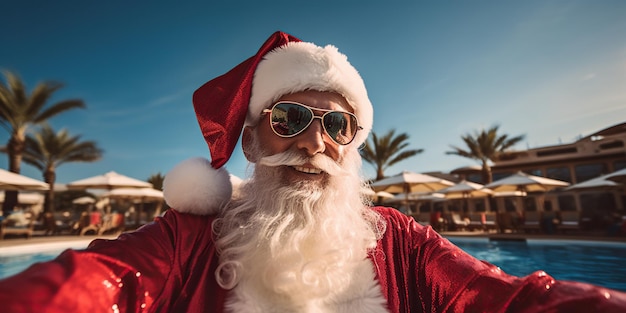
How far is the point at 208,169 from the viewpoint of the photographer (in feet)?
5.12

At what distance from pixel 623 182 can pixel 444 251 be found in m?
17.5

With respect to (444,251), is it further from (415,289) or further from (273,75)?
(273,75)

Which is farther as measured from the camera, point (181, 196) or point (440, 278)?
point (181, 196)

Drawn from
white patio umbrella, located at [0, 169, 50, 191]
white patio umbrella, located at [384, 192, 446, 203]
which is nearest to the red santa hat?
white patio umbrella, located at [0, 169, 50, 191]

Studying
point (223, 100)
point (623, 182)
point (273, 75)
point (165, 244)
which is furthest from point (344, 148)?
point (623, 182)

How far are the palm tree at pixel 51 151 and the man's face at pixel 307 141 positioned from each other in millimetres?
21290

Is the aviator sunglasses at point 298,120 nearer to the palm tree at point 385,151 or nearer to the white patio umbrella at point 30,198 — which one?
the palm tree at point 385,151

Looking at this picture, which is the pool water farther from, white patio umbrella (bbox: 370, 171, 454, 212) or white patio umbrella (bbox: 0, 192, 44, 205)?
white patio umbrella (bbox: 0, 192, 44, 205)

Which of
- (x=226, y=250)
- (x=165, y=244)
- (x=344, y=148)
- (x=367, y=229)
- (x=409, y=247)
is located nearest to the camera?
(x=165, y=244)

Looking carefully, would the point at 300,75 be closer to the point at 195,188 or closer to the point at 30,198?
the point at 195,188

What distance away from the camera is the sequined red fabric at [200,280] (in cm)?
86

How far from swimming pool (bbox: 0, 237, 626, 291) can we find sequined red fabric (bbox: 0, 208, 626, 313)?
7276mm

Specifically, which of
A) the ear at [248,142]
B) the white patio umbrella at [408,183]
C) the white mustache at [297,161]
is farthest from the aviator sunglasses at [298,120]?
the white patio umbrella at [408,183]

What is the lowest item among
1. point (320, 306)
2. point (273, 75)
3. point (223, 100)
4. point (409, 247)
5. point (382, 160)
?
point (320, 306)
